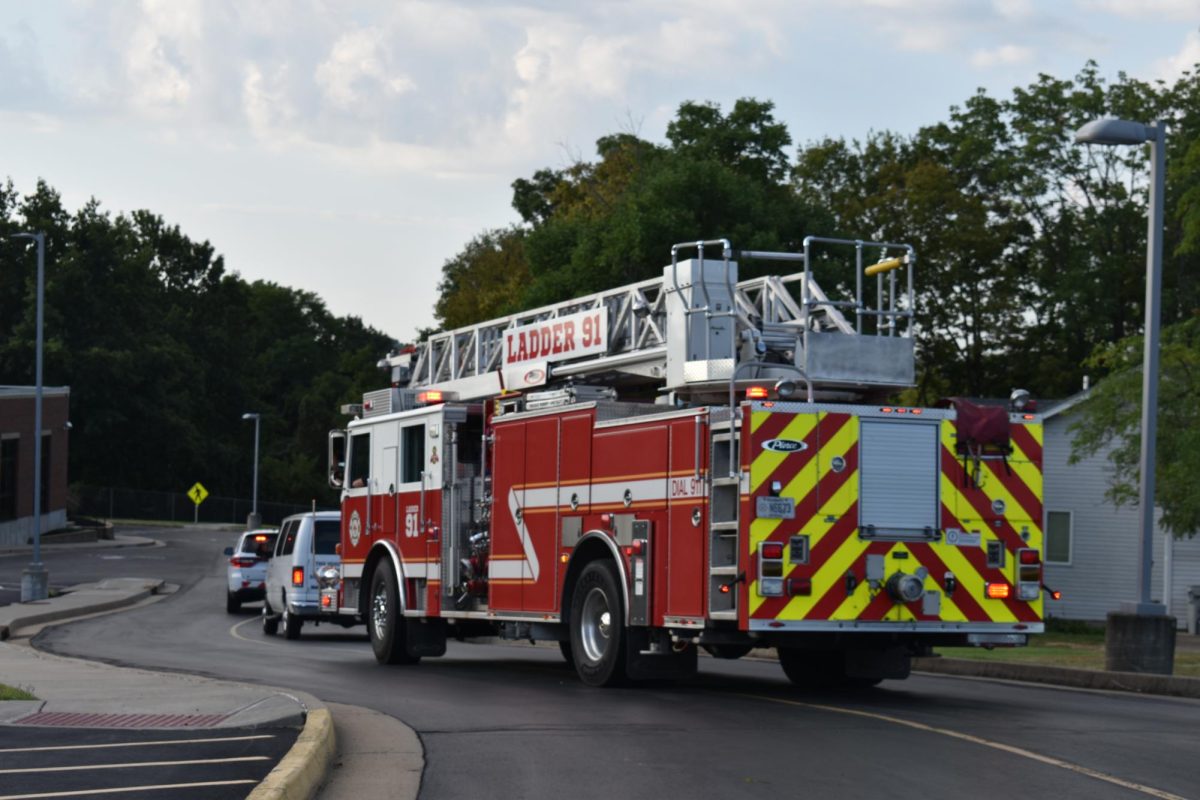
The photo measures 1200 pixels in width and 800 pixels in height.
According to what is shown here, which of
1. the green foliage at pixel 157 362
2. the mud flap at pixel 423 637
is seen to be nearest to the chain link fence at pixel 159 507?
the green foliage at pixel 157 362

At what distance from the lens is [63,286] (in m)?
94.1

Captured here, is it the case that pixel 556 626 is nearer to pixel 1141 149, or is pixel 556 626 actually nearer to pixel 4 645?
pixel 4 645

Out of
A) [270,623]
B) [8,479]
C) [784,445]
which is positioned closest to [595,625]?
[784,445]

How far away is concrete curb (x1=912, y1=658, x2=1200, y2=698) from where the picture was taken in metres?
18.1

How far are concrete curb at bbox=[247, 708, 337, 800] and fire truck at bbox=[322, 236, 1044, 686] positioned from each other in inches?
169

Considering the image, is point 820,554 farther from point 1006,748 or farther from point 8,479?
point 8,479

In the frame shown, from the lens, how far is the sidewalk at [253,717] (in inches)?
390

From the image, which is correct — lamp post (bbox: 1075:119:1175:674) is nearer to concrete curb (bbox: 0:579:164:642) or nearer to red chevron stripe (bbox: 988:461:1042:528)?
red chevron stripe (bbox: 988:461:1042:528)

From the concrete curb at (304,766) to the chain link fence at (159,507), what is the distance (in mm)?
83221

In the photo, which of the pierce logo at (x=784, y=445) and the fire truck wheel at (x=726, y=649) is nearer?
the pierce logo at (x=784, y=445)

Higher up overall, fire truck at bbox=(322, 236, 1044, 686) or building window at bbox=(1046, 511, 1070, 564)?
fire truck at bbox=(322, 236, 1044, 686)

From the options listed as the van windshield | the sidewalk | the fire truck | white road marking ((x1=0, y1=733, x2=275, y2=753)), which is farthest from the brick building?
white road marking ((x1=0, y1=733, x2=275, y2=753))

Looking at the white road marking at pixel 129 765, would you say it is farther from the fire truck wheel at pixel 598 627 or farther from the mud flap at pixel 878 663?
the mud flap at pixel 878 663

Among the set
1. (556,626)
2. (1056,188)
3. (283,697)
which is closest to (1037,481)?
(556,626)
